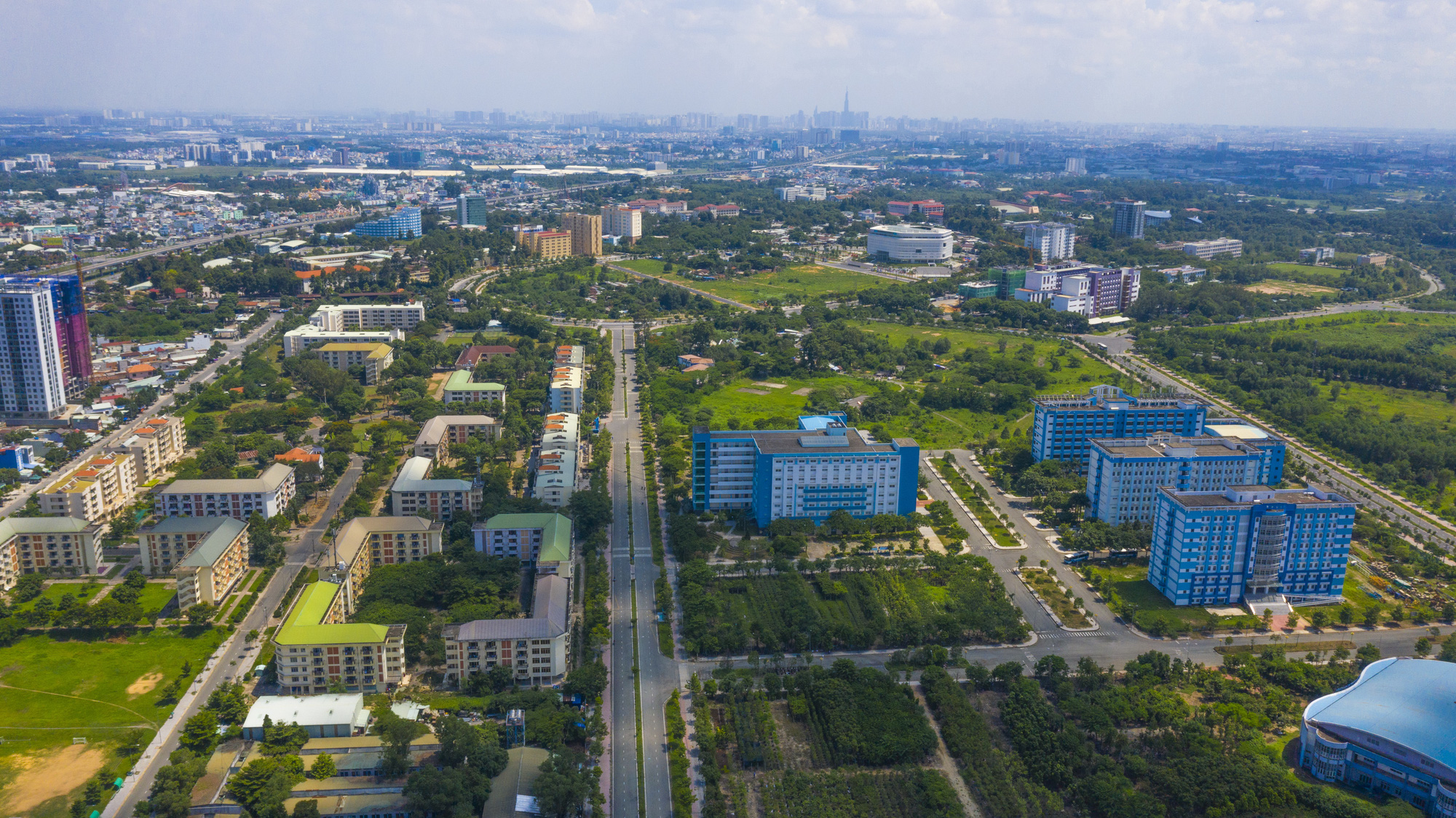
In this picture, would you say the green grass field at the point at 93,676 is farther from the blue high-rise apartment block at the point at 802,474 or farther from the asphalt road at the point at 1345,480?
the asphalt road at the point at 1345,480

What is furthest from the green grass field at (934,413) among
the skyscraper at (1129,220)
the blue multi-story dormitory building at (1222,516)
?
the skyscraper at (1129,220)

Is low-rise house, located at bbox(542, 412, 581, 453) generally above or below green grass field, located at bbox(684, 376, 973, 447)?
above

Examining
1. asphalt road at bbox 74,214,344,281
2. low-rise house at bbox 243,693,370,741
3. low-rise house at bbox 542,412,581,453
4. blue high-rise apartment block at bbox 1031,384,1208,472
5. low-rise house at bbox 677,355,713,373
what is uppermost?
asphalt road at bbox 74,214,344,281

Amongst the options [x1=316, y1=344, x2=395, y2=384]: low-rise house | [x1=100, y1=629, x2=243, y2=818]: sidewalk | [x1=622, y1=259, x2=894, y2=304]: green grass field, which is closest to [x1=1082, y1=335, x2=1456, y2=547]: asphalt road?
[x1=622, y1=259, x2=894, y2=304]: green grass field

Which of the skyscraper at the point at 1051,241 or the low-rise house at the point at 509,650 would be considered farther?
the skyscraper at the point at 1051,241

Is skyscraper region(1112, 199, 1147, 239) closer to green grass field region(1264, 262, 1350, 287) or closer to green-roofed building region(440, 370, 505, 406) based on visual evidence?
green grass field region(1264, 262, 1350, 287)

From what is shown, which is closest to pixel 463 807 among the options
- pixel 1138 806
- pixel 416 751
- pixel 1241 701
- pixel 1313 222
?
pixel 416 751
